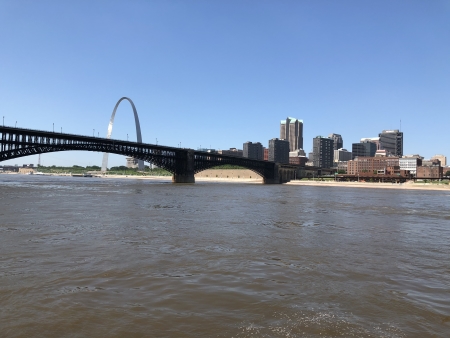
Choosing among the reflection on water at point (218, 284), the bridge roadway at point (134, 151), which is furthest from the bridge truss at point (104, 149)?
the reflection on water at point (218, 284)

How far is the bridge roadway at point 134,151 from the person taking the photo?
8789 centimetres

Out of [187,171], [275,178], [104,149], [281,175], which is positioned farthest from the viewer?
[281,175]

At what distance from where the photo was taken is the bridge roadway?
87.9 metres

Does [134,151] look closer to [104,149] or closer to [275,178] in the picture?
[104,149]

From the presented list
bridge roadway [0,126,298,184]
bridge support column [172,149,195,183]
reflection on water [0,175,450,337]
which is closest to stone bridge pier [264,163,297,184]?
bridge roadway [0,126,298,184]

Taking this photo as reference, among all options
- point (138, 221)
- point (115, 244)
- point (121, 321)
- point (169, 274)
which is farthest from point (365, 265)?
point (138, 221)

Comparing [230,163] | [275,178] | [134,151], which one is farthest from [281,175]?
[134,151]

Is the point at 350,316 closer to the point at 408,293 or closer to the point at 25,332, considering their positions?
the point at 408,293

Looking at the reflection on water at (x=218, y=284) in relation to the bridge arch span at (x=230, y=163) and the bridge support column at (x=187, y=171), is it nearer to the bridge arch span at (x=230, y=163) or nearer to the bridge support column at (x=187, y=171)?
the bridge support column at (x=187, y=171)

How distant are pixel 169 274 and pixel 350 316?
6.00 metres

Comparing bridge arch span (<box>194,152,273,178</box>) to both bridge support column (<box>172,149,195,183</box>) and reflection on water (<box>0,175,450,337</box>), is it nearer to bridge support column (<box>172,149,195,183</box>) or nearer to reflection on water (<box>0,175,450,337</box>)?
bridge support column (<box>172,149,195,183</box>)

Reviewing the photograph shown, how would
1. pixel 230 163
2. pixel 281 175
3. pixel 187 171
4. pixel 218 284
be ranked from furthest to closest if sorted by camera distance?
pixel 281 175
pixel 230 163
pixel 187 171
pixel 218 284

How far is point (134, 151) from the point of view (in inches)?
4705

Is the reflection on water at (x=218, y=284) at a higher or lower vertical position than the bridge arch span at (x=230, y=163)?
lower
